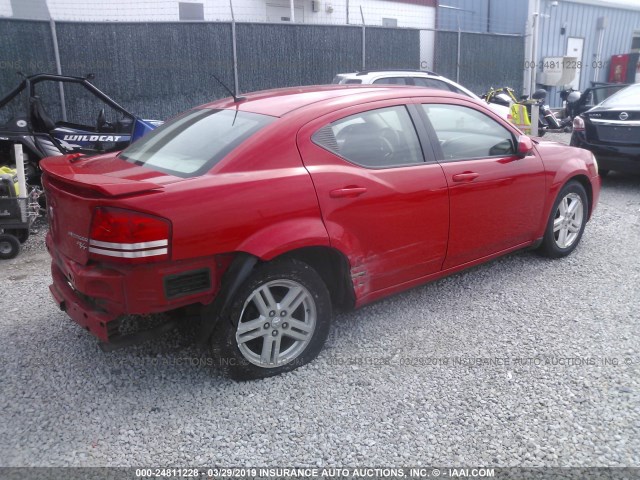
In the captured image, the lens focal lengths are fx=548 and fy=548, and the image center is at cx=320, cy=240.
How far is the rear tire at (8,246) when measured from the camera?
5.25 meters

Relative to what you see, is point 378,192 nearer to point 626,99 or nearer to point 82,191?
point 82,191

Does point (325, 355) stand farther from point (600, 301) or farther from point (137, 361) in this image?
point (600, 301)

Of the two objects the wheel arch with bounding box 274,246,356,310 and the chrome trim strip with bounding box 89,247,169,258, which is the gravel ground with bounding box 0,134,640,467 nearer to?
the wheel arch with bounding box 274,246,356,310

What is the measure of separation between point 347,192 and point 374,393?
114 cm

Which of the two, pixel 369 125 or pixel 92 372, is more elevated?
pixel 369 125

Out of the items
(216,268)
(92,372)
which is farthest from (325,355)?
(92,372)

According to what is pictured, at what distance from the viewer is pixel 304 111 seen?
3234 mm

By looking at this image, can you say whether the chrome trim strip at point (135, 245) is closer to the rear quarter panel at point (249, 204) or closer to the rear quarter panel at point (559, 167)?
the rear quarter panel at point (249, 204)

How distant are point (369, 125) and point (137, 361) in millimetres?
2031

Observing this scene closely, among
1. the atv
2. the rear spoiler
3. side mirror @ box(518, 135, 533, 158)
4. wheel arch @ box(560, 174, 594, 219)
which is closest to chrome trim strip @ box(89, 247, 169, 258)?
the rear spoiler

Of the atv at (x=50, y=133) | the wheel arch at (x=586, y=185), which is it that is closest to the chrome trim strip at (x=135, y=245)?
the wheel arch at (x=586, y=185)

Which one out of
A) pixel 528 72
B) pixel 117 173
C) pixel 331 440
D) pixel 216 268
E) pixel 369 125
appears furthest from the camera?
pixel 528 72

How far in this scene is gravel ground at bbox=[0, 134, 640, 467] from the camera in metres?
2.53

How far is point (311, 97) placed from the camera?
3484 millimetres
